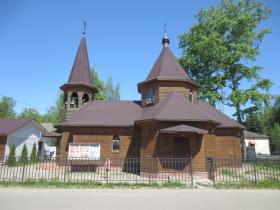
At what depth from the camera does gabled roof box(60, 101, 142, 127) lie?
1941 centimetres

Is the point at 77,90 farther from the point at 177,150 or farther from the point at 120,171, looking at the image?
the point at 177,150

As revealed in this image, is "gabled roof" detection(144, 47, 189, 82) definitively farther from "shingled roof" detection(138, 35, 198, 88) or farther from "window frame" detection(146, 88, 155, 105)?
"window frame" detection(146, 88, 155, 105)

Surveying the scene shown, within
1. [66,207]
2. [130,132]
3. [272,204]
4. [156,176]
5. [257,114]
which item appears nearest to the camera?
[66,207]

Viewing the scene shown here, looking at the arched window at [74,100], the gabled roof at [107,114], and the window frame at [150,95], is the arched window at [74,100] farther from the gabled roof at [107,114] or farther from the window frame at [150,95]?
the window frame at [150,95]

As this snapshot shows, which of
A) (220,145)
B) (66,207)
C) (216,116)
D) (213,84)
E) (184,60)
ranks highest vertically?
(184,60)

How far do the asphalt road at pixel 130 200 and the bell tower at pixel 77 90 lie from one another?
44.1ft

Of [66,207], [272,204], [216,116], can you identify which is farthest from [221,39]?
[66,207]

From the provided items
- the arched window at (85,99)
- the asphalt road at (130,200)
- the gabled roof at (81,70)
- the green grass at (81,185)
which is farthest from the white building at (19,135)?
the asphalt road at (130,200)

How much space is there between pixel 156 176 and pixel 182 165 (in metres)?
1.78

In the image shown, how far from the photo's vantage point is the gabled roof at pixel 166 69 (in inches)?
782

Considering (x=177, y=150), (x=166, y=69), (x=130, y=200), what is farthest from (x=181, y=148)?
(x=130, y=200)

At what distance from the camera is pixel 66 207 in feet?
23.4

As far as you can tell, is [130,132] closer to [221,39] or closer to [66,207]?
[66,207]

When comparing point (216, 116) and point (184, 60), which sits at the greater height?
point (184, 60)
